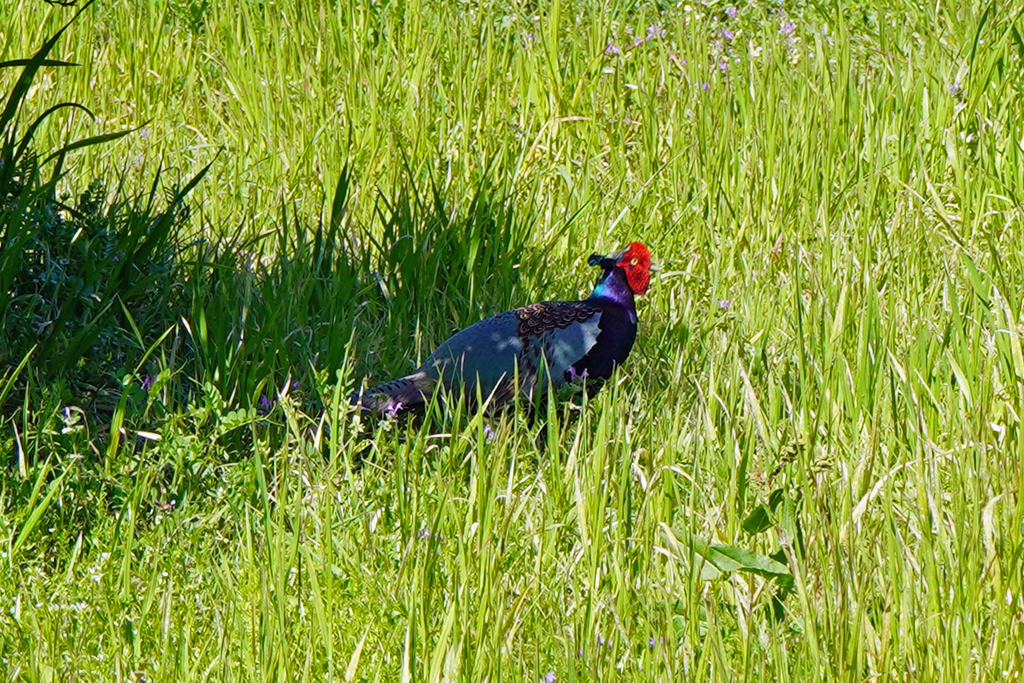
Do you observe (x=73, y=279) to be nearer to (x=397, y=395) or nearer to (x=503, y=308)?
(x=397, y=395)

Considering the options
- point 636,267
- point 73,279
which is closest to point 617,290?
point 636,267

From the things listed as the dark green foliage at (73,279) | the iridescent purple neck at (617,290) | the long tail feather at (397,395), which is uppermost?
the dark green foliage at (73,279)

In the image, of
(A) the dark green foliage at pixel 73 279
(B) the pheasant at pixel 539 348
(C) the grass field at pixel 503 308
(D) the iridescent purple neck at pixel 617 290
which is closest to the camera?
(C) the grass field at pixel 503 308

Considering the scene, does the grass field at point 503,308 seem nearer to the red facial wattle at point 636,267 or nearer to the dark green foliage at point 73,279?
the dark green foliage at point 73,279

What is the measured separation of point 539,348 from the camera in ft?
11.8

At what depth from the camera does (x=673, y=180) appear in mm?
4676

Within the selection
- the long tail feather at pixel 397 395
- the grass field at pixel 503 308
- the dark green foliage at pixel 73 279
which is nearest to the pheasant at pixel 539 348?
the long tail feather at pixel 397 395

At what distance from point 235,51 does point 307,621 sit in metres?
3.56

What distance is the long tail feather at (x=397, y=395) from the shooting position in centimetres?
338

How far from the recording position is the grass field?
86.6 inches

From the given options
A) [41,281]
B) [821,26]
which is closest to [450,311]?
[41,281]

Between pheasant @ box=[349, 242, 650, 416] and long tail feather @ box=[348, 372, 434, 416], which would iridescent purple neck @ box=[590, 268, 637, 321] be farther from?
long tail feather @ box=[348, 372, 434, 416]

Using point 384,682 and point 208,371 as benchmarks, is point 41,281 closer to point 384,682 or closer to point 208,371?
point 208,371

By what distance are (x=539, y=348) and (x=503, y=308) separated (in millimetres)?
566
